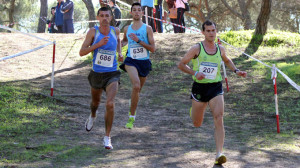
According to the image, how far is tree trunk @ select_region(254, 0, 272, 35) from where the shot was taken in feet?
49.5

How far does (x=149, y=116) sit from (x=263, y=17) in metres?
7.69

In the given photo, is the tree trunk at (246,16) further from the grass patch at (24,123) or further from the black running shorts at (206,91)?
the black running shorts at (206,91)

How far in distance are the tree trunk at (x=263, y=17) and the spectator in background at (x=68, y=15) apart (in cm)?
642

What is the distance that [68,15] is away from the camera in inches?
629

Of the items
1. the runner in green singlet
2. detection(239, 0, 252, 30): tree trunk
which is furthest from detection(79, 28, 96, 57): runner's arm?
detection(239, 0, 252, 30): tree trunk

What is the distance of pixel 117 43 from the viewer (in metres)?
6.80

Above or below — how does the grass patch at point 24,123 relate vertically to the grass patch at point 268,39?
below

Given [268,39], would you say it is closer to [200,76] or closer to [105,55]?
[105,55]

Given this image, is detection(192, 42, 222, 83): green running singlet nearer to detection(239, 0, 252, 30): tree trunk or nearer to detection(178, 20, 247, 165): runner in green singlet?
detection(178, 20, 247, 165): runner in green singlet

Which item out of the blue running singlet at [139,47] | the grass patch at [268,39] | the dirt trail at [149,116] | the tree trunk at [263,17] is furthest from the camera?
the tree trunk at [263,17]

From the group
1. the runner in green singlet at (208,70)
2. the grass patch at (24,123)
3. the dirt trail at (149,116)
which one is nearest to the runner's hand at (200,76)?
the runner in green singlet at (208,70)

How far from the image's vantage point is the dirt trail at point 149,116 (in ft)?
19.7

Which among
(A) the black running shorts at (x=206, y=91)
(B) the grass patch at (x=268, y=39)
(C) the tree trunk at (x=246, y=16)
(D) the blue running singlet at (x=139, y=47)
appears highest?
(C) the tree trunk at (x=246, y=16)

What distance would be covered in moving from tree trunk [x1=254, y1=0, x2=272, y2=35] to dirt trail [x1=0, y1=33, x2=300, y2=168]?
2.07 metres
